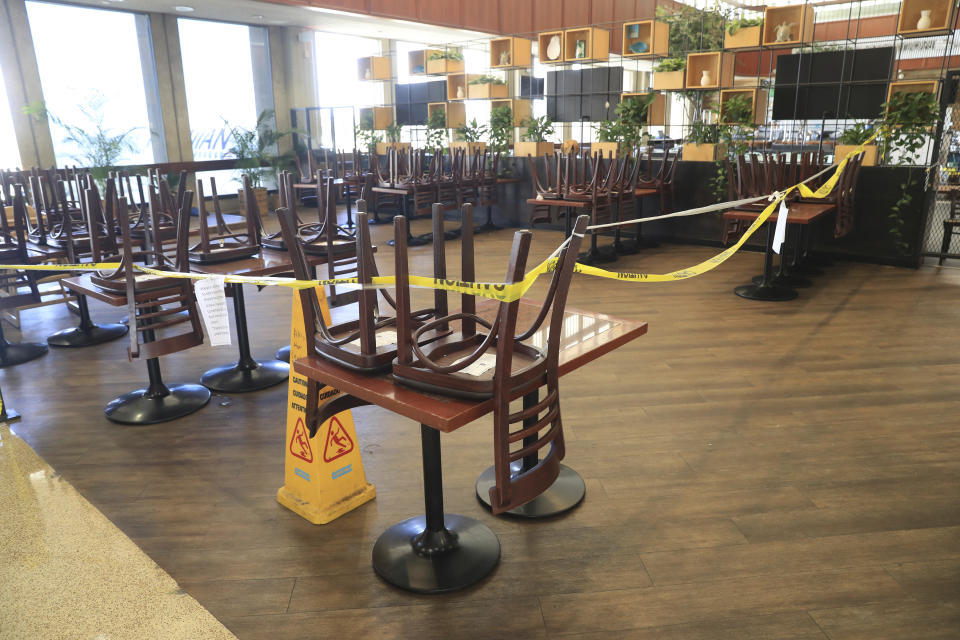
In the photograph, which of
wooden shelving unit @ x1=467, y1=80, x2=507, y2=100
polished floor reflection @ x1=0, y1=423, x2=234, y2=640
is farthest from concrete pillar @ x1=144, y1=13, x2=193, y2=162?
polished floor reflection @ x1=0, y1=423, x2=234, y2=640

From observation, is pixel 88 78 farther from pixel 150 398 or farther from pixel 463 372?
pixel 463 372

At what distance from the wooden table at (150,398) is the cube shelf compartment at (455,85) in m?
7.62

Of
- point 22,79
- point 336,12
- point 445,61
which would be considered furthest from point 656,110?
point 22,79

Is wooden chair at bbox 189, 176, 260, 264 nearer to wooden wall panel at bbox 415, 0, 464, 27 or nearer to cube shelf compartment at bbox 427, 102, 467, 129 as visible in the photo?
cube shelf compartment at bbox 427, 102, 467, 129

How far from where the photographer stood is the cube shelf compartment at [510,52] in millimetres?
9516

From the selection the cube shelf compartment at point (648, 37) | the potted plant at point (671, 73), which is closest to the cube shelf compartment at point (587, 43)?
the cube shelf compartment at point (648, 37)

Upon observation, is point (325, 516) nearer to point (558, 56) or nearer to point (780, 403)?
point (780, 403)

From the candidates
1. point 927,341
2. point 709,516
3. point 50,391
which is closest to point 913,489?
point 709,516

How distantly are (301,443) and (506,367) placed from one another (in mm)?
1085

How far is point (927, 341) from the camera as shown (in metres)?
4.08

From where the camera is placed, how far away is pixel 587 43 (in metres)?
8.58

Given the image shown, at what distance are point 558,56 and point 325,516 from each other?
787 centimetres

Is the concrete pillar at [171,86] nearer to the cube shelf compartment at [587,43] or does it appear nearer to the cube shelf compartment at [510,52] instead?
the cube shelf compartment at [510,52]

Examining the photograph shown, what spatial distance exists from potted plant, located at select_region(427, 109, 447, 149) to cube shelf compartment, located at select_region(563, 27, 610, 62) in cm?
226
